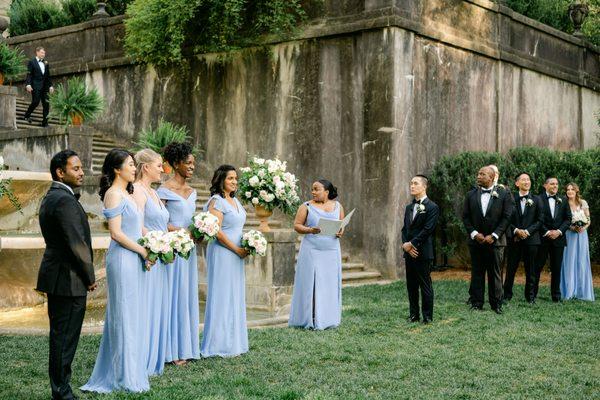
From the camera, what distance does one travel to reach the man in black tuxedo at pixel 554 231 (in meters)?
13.5

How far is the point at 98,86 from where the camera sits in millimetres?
22875

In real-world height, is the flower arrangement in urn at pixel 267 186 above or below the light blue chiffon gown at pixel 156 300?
above

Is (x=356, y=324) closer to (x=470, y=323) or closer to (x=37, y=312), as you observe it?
(x=470, y=323)

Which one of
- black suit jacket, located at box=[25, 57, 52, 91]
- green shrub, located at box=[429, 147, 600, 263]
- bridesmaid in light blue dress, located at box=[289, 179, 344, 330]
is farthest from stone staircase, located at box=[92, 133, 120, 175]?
bridesmaid in light blue dress, located at box=[289, 179, 344, 330]

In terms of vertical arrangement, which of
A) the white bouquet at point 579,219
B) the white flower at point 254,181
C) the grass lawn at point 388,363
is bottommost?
the grass lawn at point 388,363

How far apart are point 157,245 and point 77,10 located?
2337cm

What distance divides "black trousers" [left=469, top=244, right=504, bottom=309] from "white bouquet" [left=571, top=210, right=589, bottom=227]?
2.78m

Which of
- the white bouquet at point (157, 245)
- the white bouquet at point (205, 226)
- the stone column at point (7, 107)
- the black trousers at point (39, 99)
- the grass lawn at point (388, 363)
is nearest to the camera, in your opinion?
the white bouquet at point (157, 245)

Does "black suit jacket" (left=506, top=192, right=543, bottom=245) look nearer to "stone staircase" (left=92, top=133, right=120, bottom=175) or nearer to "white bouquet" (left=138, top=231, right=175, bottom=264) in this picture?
"white bouquet" (left=138, top=231, right=175, bottom=264)

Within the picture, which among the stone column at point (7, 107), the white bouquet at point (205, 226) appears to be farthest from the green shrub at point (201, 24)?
the white bouquet at point (205, 226)

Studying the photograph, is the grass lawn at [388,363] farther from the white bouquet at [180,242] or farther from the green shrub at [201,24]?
the green shrub at [201,24]

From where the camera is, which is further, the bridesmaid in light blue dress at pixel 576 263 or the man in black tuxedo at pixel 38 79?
the man in black tuxedo at pixel 38 79

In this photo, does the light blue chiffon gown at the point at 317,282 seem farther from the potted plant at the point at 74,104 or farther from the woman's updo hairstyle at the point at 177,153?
the potted plant at the point at 74,104

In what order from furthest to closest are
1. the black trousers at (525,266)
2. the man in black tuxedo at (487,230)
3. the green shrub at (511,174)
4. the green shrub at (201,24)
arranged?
the green shrub at (201,24)
the green shrub at (511,174)
the black trousers at (525,266)
the man in black tuxedo at (487,230)
